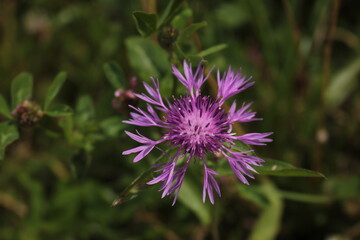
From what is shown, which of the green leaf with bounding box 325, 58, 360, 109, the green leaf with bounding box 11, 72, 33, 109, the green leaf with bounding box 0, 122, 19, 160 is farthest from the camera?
the green leaf with bounding box 325, 58, 360, 109

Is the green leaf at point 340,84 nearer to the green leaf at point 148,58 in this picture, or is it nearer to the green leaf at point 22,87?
the green leaf at point 148,58

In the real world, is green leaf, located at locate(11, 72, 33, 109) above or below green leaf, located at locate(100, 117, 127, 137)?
above

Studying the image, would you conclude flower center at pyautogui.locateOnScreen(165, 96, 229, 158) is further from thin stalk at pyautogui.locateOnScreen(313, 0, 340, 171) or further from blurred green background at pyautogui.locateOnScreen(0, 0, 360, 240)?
A: thin stalk at pyautogui.locateOnScreen(313, 0, 340, 171)

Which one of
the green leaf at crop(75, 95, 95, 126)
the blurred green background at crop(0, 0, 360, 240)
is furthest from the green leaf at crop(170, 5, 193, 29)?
the green leaf at crop(75, 95, 95, 126)

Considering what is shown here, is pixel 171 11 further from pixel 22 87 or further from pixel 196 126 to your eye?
pixel 22 87

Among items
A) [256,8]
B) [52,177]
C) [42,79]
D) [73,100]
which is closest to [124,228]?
[52,177]

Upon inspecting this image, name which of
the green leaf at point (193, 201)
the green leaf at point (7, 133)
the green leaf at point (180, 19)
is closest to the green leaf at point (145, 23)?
the green leaf at point (180, 19)
